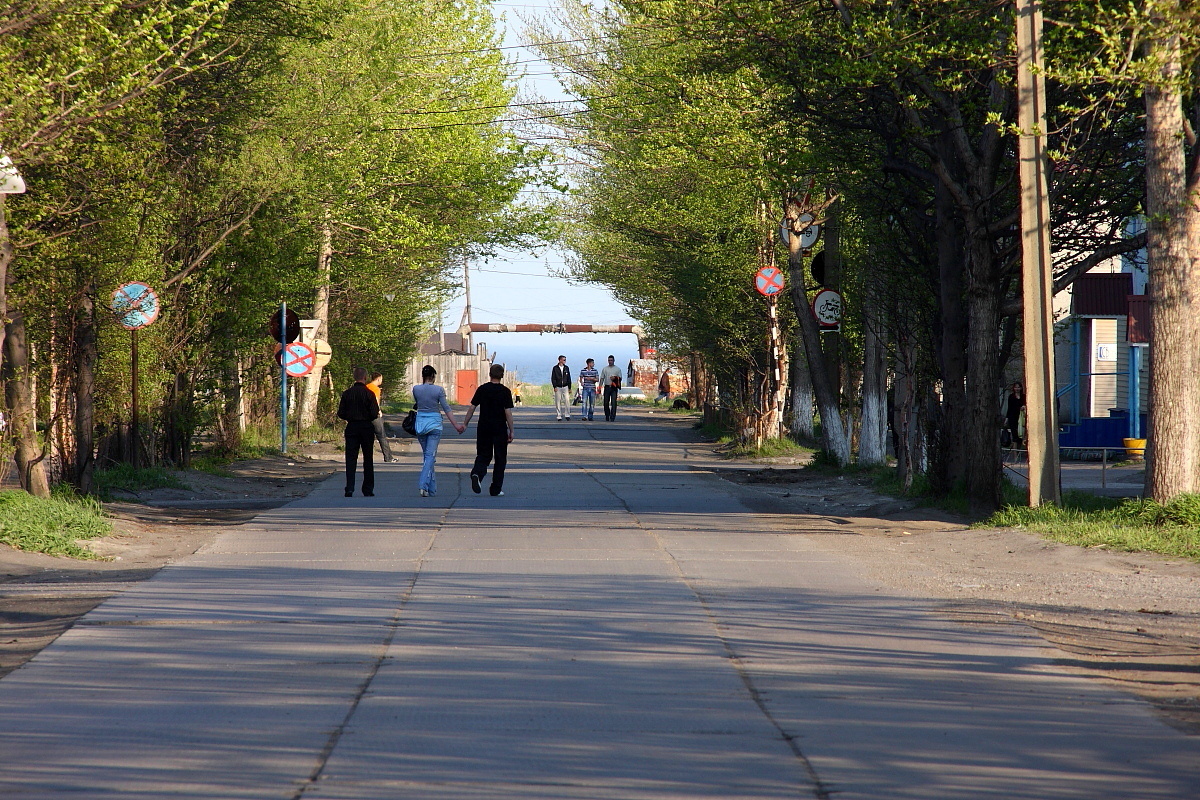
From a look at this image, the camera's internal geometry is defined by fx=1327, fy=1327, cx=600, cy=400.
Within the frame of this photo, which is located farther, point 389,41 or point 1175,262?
point 389,41

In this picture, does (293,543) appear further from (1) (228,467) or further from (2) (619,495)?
(1) (228,467)

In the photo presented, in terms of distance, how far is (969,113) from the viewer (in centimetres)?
1398

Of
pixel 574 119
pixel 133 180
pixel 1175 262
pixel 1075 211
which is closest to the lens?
pixel 1175 262

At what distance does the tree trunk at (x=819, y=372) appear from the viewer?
882 inches

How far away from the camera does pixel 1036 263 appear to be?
1277 cm

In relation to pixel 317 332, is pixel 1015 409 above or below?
below

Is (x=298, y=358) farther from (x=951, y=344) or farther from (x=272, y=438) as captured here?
(x=951, y=344)

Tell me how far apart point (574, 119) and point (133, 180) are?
62.9 ft

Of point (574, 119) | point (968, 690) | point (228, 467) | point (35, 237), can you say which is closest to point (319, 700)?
point (968, 690)

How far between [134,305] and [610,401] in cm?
2661

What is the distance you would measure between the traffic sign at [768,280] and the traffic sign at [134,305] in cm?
1128

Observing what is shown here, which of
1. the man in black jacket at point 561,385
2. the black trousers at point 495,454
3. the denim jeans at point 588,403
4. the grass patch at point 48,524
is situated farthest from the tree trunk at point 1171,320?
the denim jeans at point 588,403

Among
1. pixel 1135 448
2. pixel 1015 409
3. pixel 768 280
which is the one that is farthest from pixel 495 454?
pixel 1015 409

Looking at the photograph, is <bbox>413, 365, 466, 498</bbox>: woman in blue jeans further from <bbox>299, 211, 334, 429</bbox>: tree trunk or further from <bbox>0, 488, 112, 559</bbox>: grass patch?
<bbox>299, 211, 334, 429</bbox>: tree trunk
